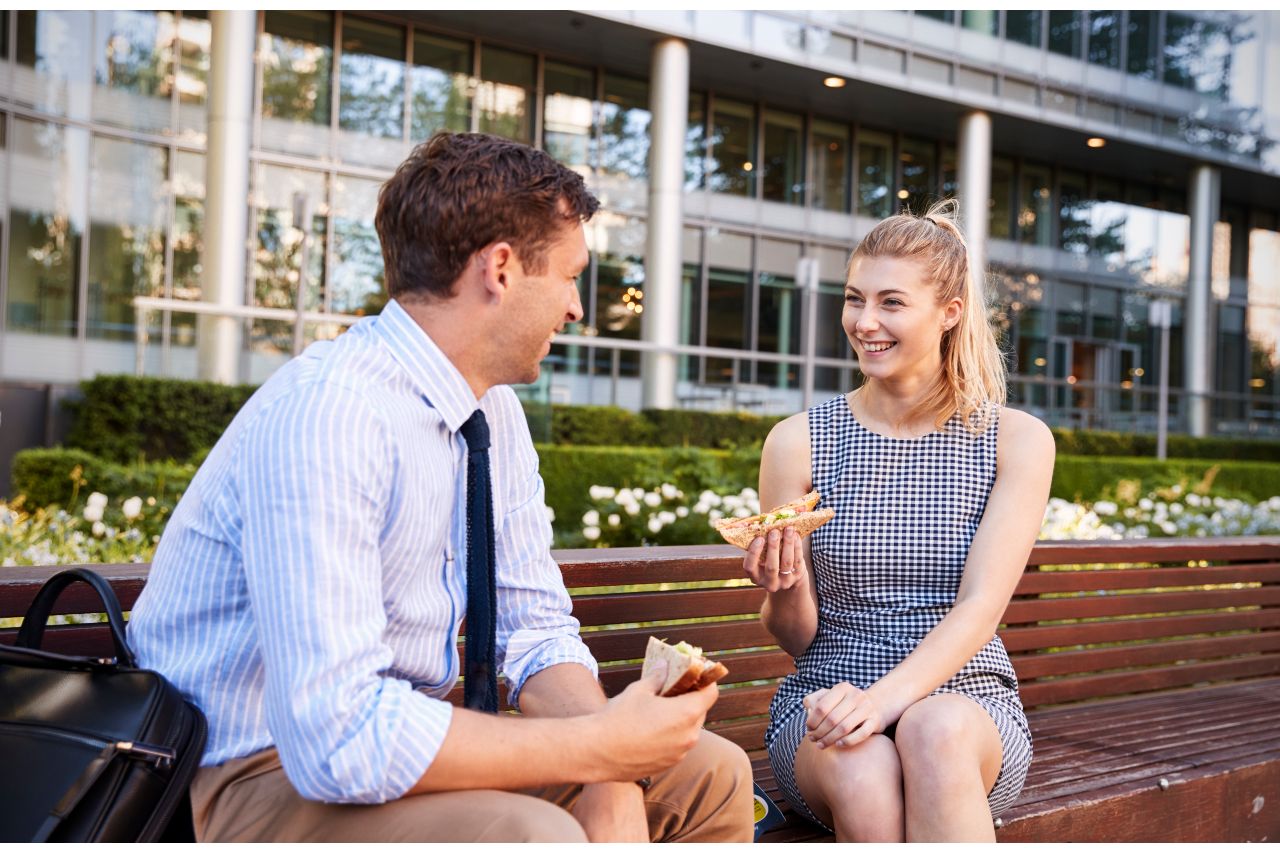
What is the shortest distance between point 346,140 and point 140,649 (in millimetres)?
17314

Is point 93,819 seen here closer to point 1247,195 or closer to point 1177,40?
point 1177,40

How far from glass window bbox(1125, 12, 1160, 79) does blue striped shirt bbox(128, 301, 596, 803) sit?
24515 millimetres

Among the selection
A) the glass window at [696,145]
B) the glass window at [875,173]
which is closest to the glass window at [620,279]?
the glass window at [696,145]

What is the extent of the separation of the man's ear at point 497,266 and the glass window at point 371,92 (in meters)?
17.1

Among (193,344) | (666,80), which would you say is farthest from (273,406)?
(666,80)

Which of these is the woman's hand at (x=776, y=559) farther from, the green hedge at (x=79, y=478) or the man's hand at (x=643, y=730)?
the green hedge at (x=79, y=478)

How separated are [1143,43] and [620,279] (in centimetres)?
1226

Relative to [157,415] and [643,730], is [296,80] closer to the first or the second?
[157,415]

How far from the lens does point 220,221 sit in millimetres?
15086

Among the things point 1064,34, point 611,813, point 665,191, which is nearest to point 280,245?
point 665,191

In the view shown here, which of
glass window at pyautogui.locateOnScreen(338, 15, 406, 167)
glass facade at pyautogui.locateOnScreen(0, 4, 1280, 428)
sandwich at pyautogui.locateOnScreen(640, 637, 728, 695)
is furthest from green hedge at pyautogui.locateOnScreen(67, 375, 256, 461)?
sandwich at pyautogui.locateOnScreen(640, 637, 728, 695)

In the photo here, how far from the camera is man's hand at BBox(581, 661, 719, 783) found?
1738 mm

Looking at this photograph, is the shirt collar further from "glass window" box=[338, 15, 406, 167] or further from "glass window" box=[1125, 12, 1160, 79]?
"glass window" box=[1125, 12, 1160, 79]

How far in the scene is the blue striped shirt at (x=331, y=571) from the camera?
1.59 metres
